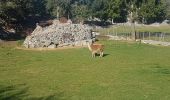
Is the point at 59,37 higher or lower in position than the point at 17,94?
higher

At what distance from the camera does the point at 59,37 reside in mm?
45438

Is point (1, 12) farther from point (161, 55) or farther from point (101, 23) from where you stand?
point (101, 23)

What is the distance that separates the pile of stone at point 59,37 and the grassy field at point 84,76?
6.39 metres

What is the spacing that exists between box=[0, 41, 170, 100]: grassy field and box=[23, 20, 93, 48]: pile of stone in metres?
6.39

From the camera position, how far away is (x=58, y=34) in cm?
4569

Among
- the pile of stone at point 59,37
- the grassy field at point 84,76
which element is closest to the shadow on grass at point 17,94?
the grassy field at point 84,76

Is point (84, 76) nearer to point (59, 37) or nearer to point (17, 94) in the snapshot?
point (17, 94)

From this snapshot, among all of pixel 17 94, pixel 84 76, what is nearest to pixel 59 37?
pixel 84 76

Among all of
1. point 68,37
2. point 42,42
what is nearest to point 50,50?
point 42,42

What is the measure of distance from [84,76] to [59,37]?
21.7m

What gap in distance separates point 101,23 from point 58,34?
242 feet

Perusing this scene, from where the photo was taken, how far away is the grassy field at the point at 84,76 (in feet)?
62.0

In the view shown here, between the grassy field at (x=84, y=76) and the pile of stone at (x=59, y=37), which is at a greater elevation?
the pile of stone at (x=59, y=37)

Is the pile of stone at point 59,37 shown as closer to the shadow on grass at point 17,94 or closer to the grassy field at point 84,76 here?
the grassy field at point 84,76
